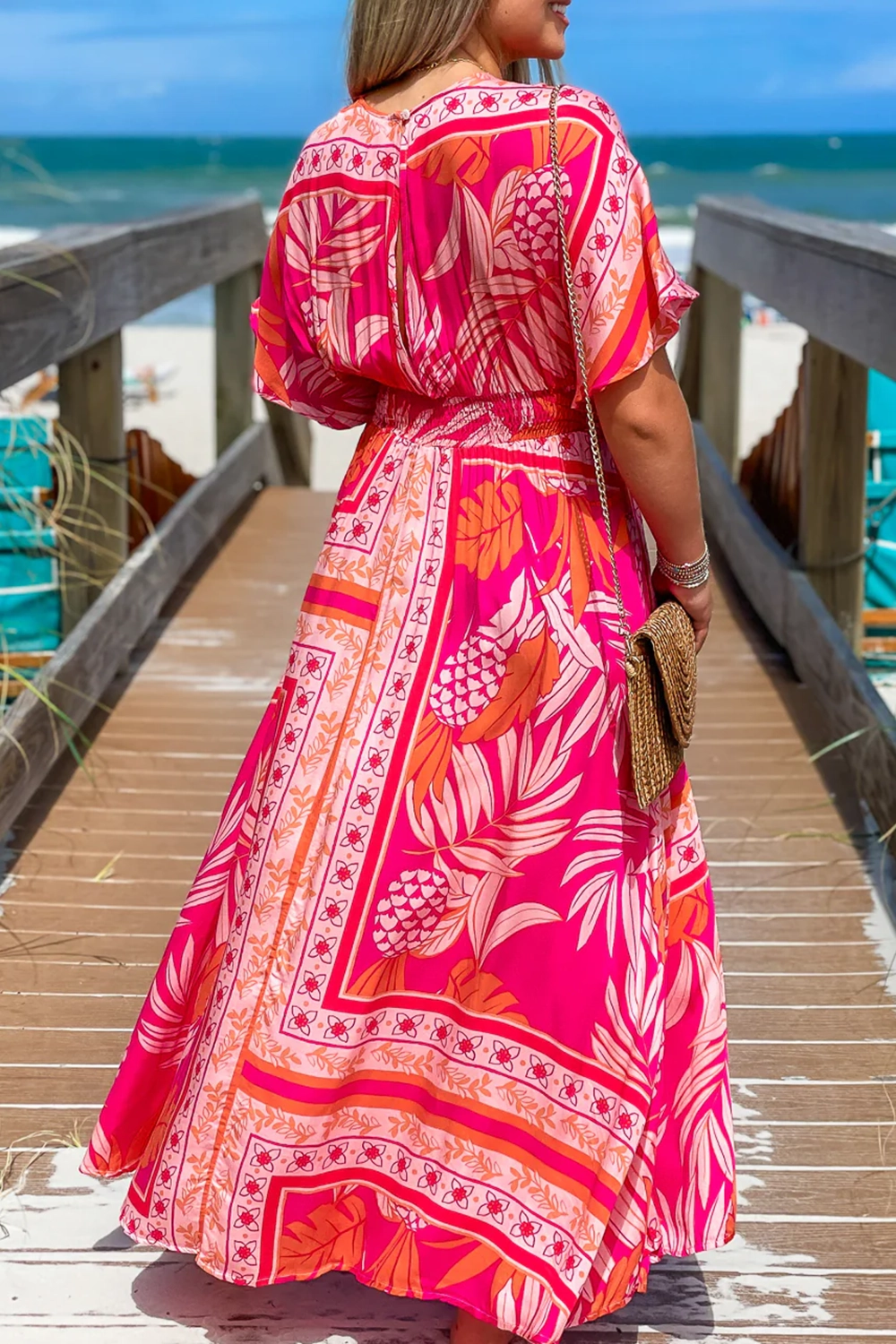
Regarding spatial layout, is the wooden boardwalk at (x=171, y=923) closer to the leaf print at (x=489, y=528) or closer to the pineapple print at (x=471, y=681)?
the pineapple print at (x=471, y=681)

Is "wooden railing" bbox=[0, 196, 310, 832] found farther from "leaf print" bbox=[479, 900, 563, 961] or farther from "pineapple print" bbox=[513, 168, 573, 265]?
"pineapple print" bbox=[513, 168, 573, 265]

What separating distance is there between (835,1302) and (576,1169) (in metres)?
0.44

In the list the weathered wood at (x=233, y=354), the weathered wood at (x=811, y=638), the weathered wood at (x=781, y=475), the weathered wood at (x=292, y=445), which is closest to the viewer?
the weathered wood at (x=811, y=638)

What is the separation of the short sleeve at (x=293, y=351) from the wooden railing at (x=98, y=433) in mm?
1222

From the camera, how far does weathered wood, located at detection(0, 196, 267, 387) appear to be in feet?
10.1

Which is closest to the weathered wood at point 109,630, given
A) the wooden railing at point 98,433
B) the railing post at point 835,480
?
the wooden railing at point 98,433

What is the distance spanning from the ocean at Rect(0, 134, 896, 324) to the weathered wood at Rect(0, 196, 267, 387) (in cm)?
2146

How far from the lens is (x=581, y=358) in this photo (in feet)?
5.11

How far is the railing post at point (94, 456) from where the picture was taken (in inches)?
159

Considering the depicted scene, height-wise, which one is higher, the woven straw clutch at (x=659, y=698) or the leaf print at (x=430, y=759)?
the woven straw clutch at (x=659, y=698)

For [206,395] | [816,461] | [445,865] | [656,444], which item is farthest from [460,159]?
[206,395]

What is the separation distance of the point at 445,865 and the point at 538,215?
669 mm

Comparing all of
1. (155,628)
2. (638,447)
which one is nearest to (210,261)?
(155,628)

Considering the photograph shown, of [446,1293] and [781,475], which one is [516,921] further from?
[781,475]
